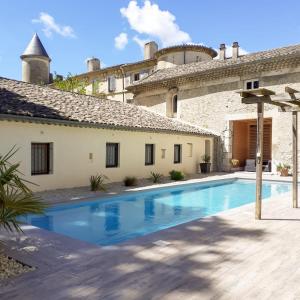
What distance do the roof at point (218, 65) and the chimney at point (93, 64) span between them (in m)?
17.1

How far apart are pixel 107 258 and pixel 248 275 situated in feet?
7.12

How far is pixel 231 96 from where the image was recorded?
22.9 m

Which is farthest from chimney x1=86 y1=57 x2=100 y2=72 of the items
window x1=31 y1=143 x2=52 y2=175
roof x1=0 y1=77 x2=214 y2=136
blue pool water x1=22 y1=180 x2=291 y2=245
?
window x1=31 y1=143 x2=52 y2=175

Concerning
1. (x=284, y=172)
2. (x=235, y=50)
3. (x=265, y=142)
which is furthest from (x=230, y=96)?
(x=284, y=172)

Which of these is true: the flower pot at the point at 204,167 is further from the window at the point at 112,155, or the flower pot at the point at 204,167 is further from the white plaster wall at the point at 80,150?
the window at the point at 112,155

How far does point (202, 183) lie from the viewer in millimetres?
17000

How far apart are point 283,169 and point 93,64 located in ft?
105

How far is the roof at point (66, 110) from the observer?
1232 centimetres

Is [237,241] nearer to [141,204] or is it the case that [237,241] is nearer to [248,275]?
[248,275]

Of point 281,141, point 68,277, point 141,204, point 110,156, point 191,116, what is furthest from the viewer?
point 191,116

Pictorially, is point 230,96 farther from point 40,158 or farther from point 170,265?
point 170,265

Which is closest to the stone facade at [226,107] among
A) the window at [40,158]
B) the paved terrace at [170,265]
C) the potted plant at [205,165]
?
the potted plant at [205,165]

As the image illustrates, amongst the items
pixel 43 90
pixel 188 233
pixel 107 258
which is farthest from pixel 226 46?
pixel 107 258

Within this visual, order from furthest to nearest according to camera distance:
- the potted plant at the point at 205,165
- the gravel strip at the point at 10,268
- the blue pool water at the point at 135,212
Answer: the potted plant at the point at 205,165
the blue pool water at the point at 135,212
the gravel strip at the point at 10,268
